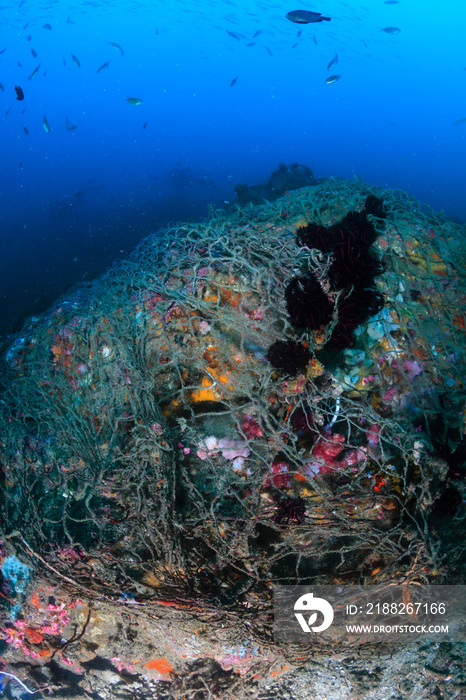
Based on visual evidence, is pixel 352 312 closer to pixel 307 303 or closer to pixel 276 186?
pixel 307 303

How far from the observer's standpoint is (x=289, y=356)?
3389mm

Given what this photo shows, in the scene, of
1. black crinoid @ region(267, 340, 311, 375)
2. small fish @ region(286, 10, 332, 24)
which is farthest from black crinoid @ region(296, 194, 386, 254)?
small fish @ region(286, 10, 332, 24)

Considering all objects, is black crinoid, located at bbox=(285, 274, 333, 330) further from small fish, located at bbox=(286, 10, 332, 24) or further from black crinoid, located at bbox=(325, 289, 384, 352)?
small fish, located at bbox=(286, 10, 332, 24)

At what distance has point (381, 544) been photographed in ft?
9.74

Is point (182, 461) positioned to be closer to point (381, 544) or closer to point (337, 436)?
point (337, 436)

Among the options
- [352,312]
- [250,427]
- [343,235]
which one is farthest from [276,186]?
[250,427]

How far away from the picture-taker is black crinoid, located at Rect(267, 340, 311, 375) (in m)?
3.40

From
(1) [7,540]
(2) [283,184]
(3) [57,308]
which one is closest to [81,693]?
(1) [7,540]

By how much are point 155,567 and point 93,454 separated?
1308 mm

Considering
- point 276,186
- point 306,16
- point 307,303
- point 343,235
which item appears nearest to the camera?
point 307,303

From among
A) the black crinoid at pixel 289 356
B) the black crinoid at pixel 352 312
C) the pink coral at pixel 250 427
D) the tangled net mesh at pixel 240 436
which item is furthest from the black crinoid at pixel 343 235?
the pink coral at pixel 250 427

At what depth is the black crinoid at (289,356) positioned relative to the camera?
3.40 metres

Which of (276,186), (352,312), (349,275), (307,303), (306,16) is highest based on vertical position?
(306,16)

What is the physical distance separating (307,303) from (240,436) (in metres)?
1.66
